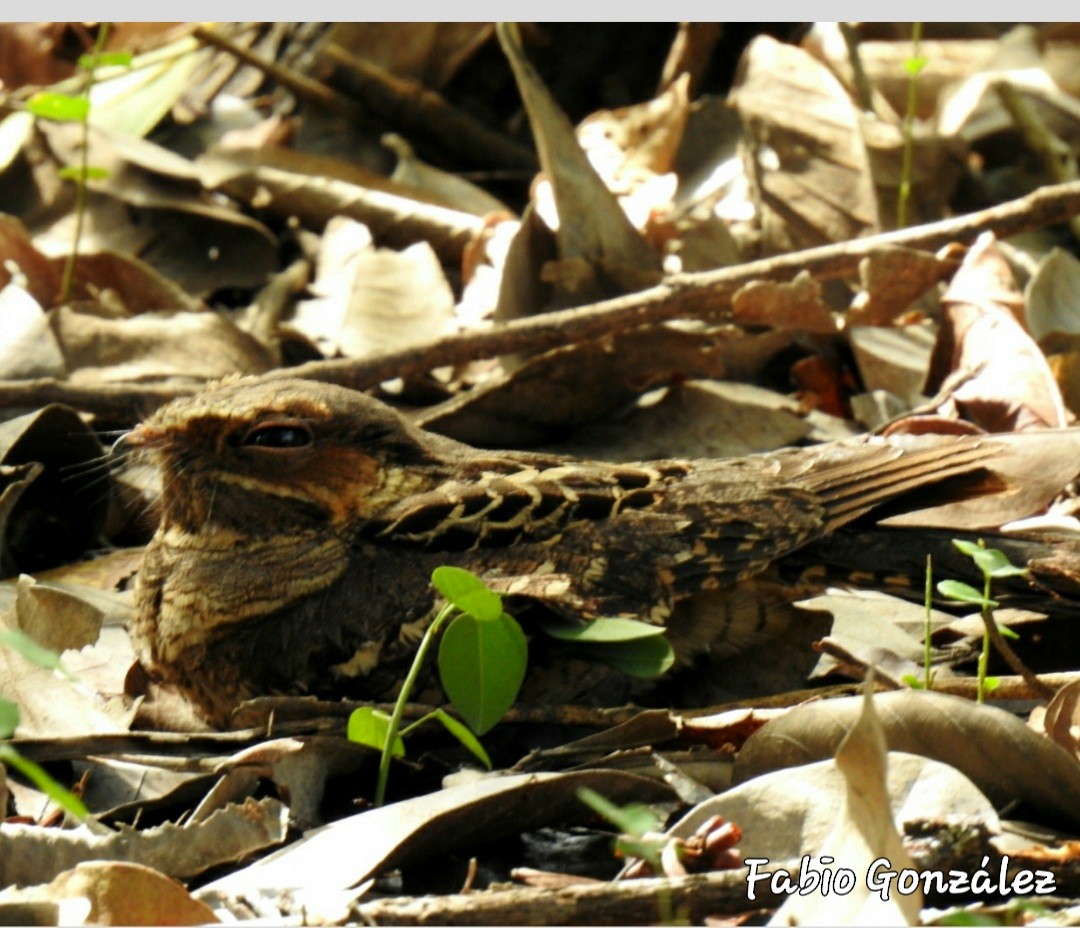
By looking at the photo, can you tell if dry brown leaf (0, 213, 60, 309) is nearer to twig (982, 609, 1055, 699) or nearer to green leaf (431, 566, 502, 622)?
green leaf (431, 566, 502, 622)

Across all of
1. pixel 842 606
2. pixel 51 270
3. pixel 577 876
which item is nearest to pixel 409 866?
pixel 577 876

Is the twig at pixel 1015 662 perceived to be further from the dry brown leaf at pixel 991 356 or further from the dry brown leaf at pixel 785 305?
the dry brown leaf at pixel 785 305

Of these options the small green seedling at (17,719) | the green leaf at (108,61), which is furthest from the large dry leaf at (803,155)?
the small green seedling at (17,719)

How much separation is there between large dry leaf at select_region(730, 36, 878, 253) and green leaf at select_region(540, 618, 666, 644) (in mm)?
2487

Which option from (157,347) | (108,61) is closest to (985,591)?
(157,347)

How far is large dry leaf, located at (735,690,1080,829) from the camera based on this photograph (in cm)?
261

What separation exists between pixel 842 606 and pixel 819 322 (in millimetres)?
1149

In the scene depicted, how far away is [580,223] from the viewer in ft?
15.4

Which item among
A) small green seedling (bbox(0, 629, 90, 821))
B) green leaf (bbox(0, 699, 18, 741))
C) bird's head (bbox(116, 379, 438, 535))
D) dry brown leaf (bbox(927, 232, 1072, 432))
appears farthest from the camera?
dry brown leaf (bbox(927, 232, 1072, 432))

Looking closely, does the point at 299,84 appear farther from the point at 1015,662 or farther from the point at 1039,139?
the point at 1015,662

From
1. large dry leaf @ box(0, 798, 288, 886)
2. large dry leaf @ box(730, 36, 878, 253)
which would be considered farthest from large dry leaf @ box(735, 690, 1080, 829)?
large dry leaf @ box(730, 36, 878, 253)

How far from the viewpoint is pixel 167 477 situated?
135 inches

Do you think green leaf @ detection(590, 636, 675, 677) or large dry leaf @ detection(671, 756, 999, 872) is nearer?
large dry leaf @ detection(671, 756, 999, 872)

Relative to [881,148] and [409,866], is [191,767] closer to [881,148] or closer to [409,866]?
[409,866]
